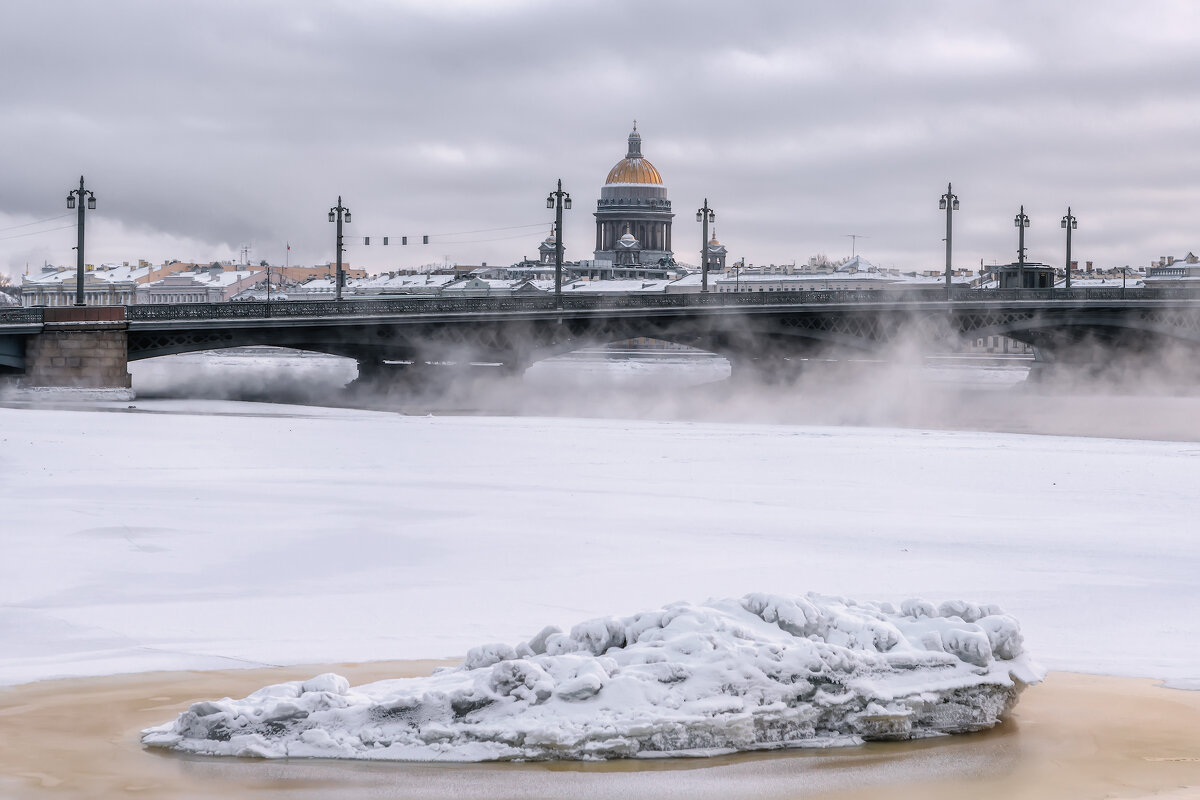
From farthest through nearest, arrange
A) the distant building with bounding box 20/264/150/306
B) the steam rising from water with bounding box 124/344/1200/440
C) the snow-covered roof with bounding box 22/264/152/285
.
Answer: the snow-covered roof with bounding box 22/264/152/285, the distant building with bounding box 20/264/150/306, the steam rising from water with bounding box 124/344/1200/440

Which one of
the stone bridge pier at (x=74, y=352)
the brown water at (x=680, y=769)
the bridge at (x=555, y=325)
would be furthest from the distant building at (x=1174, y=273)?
the brown water at (x=680, y=769)

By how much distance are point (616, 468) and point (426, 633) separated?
10.1 meters

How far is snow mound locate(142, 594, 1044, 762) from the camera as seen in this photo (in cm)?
656

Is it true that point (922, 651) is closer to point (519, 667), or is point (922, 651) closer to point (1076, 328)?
point (519, 667)

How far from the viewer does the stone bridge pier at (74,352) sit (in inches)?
1697

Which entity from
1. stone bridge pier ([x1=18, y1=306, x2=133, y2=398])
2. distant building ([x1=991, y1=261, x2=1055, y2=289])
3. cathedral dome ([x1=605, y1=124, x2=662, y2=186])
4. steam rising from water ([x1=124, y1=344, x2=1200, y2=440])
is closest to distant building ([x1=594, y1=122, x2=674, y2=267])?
cathedral dome ([x1=605, y1=124, x2=662, y2=186])

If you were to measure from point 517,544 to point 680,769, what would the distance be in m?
5.79

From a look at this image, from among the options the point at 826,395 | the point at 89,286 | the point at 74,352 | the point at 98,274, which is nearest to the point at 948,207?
the point at 826,395

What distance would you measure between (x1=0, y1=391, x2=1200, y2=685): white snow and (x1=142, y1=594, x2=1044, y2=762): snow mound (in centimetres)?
136

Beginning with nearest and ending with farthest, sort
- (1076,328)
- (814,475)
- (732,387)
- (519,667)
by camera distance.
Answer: (519,667) → (814,475) → (732,387) → (1076,328)

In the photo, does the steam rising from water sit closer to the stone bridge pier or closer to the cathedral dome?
the stone bridge pier

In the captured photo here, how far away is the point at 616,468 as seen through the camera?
62.3ft

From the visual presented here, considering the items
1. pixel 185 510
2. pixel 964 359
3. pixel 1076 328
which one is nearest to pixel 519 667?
pixel 185 510

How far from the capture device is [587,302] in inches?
2035
